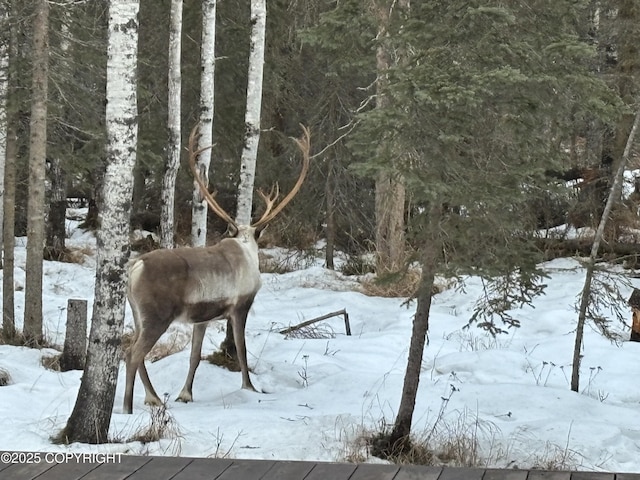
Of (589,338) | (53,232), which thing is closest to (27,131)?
(53,232)

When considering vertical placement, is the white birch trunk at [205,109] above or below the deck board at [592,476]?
above

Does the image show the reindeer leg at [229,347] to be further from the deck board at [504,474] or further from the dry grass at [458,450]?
the deck board at [504,474]

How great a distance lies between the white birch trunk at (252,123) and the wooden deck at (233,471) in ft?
17.2

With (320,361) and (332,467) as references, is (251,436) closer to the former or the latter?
(332,467)

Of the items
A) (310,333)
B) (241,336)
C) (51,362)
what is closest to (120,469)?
(241,336)

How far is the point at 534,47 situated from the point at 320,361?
477 cm

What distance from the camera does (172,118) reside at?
1386cm

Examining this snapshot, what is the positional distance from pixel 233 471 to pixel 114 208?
7.65 ft

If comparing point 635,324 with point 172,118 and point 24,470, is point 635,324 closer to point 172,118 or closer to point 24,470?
point 172,118

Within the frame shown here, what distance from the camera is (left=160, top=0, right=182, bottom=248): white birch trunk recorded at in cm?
1376

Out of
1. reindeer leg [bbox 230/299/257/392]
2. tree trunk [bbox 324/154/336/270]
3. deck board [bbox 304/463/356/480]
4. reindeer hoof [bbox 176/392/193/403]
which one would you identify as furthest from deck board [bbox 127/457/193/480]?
tree trunk [bbox 324/154/336/270]

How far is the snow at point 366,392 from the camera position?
6.62m

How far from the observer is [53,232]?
60.8 ft

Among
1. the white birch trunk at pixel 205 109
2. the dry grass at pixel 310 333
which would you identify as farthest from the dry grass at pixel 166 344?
Result: the white birch trunk at pixel 205 109
